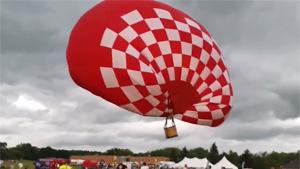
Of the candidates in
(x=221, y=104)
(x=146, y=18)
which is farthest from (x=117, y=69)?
(x=221, y=104)

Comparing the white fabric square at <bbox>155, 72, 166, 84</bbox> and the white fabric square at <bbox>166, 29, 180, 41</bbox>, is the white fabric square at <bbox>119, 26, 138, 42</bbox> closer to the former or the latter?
the white fabric square at <bbox>166, 29, 180, 41</bbox>

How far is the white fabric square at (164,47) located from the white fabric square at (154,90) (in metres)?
0.66

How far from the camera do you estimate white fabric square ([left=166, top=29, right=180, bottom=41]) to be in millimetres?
9922

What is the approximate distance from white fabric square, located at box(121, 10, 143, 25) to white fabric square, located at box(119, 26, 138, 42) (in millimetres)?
149

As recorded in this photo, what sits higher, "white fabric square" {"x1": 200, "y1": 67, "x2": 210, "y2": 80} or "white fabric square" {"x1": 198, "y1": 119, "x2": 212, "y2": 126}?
"white fabric square" {"x1": 200, "y1": 67, "x2": 210, "y2": 80}

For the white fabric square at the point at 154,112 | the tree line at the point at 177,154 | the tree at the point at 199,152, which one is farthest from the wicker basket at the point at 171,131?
the tree at the point at 199,152

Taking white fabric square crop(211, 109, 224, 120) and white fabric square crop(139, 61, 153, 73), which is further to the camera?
white fabric square crop(211, 109, 224, 120)

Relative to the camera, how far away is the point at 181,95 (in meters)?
10.2

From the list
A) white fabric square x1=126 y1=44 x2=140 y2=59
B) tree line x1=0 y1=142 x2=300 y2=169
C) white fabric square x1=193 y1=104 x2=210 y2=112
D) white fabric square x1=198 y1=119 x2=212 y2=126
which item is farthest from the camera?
tree line x1=0 y1=142 x2=300 y2=169

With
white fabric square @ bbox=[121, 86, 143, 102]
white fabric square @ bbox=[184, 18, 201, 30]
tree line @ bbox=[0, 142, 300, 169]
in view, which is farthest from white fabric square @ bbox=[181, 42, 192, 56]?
tree line @ bbox=[0, 142, 300, 169]

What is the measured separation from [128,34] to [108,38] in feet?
1.20

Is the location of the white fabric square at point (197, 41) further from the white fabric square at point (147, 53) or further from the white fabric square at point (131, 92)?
the white fabric square at point (131, 92)

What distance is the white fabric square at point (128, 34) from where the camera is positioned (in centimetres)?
968

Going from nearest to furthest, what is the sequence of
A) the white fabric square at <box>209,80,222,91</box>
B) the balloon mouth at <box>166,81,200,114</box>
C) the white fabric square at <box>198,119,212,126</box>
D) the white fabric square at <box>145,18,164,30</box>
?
1. the white fabric square at <box>145,18,164,30</box>
2. the balloon mouth at <box>166,81,200,114</box>
3. the white fabric square at <box>209,80,222,91</box>
4. the white fabric square at <box>198,119,212,126</box>
